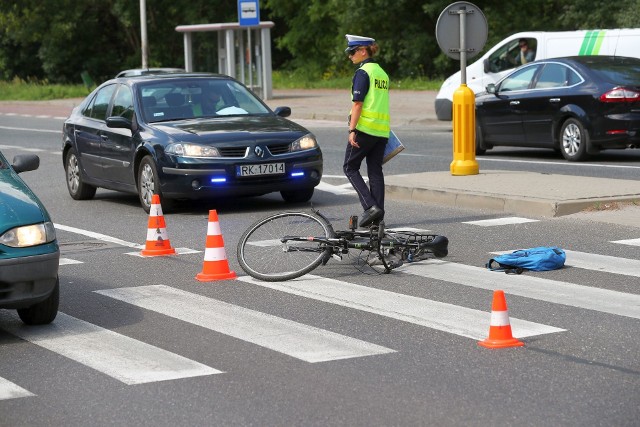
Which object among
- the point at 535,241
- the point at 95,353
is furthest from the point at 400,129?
the point at 95,353

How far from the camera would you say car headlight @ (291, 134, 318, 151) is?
48.1 feet

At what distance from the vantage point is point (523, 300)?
894 centimetres

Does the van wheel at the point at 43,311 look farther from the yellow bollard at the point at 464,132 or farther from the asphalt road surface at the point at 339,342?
the yellow bollard at the point at 464,132

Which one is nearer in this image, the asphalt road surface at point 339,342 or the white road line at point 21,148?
the asphalt road surface at point 339,342

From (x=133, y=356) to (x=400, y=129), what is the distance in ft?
68.8

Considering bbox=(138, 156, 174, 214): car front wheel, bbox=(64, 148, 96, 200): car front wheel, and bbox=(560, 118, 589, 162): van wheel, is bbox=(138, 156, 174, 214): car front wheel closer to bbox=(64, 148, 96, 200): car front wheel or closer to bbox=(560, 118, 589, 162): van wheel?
bbox=(64, 148, 96, 200): car front wheel

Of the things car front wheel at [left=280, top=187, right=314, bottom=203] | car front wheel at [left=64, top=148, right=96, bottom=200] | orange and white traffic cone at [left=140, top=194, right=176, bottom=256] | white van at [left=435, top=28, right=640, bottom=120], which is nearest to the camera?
orange and white traffic cone at [left=140, top=194, right=176, bottom=256]

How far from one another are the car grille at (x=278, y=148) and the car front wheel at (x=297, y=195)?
66 centimetres

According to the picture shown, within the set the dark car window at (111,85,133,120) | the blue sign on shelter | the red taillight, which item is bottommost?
the red taillight

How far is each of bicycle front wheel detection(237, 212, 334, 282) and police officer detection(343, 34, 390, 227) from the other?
0.88 metres

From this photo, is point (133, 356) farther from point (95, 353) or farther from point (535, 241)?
point (535, 241)

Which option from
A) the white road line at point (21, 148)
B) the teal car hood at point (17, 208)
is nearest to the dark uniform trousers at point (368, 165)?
the teal car hood at point (17, 208)

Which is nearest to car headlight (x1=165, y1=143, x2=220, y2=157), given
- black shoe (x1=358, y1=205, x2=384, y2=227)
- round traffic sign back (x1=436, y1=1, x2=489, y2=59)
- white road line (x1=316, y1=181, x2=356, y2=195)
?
white road line (x1=316, y1=181, x2=356, y2=195)

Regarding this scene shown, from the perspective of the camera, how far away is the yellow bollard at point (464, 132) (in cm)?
1623
